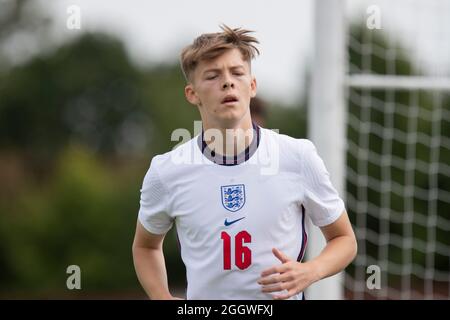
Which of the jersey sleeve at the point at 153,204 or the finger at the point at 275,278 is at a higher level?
the jersey sleeve at the point at 153,204

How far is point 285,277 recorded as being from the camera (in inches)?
103

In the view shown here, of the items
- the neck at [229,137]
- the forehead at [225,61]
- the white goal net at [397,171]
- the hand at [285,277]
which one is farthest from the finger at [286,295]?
the white goal net at [397,171]

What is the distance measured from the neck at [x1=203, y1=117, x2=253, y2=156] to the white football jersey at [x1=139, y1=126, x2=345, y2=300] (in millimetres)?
28

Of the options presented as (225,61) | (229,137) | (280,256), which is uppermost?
(225,61)

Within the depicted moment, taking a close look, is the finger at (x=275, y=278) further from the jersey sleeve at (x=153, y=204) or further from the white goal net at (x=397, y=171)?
the white goal net at (x=397, y=171)

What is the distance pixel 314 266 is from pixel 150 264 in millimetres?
705

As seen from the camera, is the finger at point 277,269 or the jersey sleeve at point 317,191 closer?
the finger at point 277,269

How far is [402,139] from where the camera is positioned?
1107cm

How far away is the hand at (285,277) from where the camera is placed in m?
2.62

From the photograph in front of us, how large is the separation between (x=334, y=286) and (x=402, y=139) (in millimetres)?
6775

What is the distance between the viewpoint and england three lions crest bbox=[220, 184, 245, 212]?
292cm

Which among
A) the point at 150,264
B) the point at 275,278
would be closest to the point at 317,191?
the point at 275,278

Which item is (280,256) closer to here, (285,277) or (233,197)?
(285,277)

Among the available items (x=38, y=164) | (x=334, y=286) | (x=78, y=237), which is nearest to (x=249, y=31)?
(x=334, y=286)
